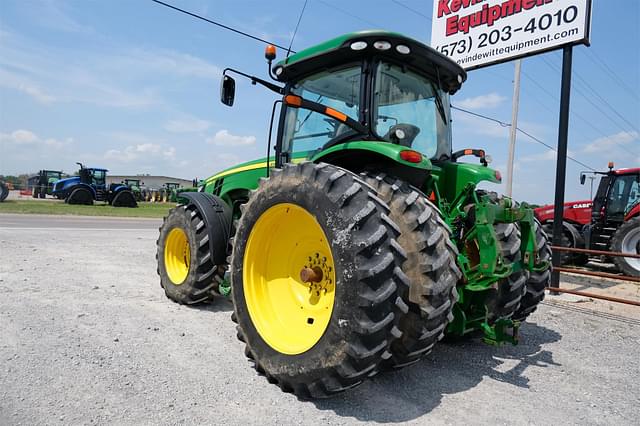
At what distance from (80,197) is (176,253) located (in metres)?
22.7

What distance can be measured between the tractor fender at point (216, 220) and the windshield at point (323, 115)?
1.13m

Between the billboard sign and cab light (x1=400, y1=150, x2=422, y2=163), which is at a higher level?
the billboard sign

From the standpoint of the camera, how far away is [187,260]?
5.11 metres

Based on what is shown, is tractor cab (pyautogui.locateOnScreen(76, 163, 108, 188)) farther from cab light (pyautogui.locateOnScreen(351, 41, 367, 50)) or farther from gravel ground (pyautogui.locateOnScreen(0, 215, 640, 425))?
cab light (pyautogui.locateOnScreen(351, 41, 367, 50))

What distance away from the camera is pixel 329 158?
344 centimetres

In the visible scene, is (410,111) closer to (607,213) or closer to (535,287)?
(535,287)

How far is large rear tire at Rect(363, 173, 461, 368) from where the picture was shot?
253 cm

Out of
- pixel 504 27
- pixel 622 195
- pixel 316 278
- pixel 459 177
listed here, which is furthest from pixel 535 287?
pixel 622 195

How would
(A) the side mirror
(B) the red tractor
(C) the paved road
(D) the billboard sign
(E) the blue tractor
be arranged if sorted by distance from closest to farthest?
(A) the side mirror
(D) the billboard sign
(B) the red tractor
(C) the paved road
(E) the blue tractor

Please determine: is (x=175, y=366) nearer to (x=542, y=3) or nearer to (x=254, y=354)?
(x=254, y=354)

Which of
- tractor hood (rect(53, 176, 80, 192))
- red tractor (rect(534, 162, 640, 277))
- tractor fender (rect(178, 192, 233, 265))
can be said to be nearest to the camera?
tractor fender (rect(178, 192, 233, 265))

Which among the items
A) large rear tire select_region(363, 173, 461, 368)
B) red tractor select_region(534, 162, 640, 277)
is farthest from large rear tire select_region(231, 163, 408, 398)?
red tractor select_region(534, 162, 640, 277)

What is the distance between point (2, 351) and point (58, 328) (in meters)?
0.58

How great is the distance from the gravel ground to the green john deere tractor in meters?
0.26
